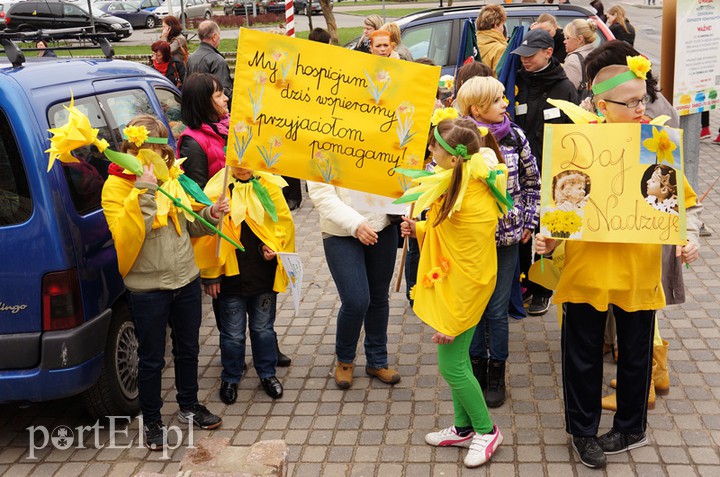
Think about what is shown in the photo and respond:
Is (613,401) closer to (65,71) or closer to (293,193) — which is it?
(65,71)

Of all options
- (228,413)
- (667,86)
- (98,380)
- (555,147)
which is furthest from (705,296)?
(98,380)

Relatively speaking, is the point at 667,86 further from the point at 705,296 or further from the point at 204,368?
the point at 204,368

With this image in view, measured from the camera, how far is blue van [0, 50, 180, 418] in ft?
13.1

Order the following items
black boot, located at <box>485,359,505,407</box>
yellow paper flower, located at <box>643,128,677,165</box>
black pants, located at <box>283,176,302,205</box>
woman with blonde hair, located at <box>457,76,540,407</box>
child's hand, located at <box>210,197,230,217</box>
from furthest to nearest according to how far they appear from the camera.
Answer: black pants, located at <box>283,176,302,205</box> < black boot, located at <box>485,359,505,407</box> < woman with blonde hair, located at <box>457,76,540,407</box> < child's hand, located at <box>210,197,230,217</box> < yellow paper flower, located at <box>643,128,677,165</box>

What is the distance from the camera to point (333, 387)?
16.7ft

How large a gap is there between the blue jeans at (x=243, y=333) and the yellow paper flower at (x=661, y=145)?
2363 mm

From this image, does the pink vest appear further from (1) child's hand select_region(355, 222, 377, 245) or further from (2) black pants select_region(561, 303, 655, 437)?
(2) black pants select_region(561, 303, 655, 437)

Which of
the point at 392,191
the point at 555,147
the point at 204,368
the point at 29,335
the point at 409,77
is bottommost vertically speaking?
the point at 204,368

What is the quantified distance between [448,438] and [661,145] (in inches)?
71.9

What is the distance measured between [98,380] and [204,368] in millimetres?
1084

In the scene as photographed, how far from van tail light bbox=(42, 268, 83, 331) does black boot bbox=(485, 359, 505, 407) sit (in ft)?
7.60

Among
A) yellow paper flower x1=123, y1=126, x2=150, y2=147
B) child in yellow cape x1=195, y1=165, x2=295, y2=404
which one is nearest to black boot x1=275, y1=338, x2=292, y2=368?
child in yellow cape x1=195, y1=165, x2=295, y2=404

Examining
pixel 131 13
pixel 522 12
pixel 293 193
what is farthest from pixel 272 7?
pixel 293 193

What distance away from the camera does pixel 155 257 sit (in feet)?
13.6
